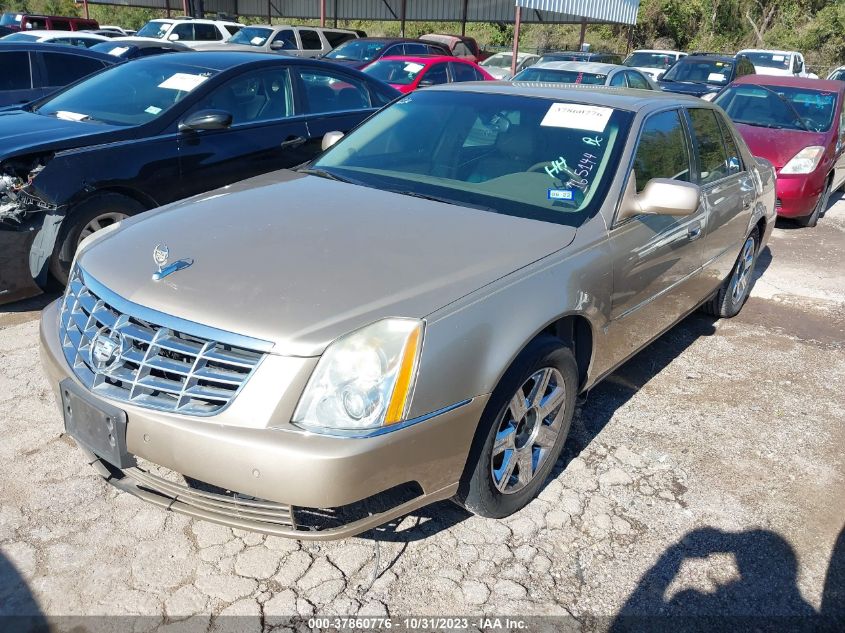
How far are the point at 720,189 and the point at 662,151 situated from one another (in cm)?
82

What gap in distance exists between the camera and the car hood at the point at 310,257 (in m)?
2.35

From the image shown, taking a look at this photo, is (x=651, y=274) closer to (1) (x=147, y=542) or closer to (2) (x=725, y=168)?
(2) (x=725, y=168)

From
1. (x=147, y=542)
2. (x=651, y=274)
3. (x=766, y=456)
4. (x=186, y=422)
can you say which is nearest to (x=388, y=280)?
(x=186, y=422)

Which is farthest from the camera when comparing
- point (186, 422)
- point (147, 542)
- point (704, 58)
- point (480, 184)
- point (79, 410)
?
point (704, 58)

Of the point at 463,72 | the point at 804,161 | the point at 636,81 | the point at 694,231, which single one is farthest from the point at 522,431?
the point at 636,81

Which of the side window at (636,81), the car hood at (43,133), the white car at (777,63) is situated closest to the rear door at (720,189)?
the car hood at (43,133)

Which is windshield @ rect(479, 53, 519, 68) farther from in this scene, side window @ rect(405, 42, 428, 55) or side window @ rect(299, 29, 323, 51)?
side window @ rect(299, 29, 323, 51)

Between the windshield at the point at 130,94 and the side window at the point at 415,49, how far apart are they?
12554mm

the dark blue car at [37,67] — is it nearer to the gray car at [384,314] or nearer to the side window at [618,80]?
the gray car at [384,314]

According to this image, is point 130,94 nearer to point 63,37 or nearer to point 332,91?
point 332,91

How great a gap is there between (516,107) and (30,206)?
2945mm

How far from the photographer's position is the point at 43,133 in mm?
4816

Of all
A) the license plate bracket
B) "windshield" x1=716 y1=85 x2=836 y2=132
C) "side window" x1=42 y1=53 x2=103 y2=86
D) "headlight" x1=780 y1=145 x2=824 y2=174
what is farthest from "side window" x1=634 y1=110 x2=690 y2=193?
"side window" x1=42 y1=53 x2=103 y2=86

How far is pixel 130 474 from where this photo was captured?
8.45ft
